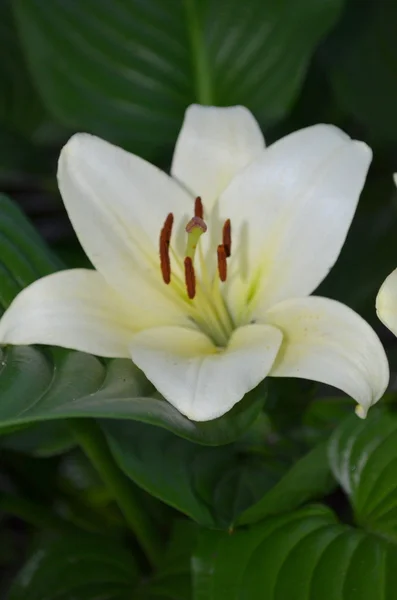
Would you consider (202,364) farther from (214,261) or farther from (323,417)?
(323,417)

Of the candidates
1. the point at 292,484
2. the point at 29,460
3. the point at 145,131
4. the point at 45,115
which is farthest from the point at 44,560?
the point at 45,115

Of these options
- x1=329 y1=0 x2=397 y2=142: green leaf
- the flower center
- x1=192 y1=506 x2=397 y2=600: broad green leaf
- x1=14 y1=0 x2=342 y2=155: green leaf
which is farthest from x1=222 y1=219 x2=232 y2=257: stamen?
x1=329 y1=0 x2=397 y2=142: green leaf

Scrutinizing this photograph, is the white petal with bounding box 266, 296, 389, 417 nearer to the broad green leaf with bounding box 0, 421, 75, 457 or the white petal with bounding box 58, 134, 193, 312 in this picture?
the white petal with bounding box 58, 134, 193, 312

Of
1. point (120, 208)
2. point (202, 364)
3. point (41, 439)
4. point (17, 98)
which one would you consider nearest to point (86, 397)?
point (202, 364)

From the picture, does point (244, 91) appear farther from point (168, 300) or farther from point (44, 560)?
point (44, 560)

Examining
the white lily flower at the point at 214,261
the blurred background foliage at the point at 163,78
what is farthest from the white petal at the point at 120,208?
the blurred background foliage at the point at 163,78
